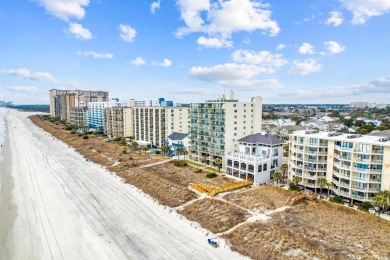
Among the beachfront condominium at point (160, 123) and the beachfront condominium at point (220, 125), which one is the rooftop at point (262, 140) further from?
the beachfront condominium at point (160, 123)

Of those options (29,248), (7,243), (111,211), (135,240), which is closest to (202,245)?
(135,240)

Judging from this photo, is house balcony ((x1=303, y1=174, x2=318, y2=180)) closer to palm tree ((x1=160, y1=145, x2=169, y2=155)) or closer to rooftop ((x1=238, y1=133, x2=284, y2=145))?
rooftop ((x1=238, y1=133, x2=284, y2=145))

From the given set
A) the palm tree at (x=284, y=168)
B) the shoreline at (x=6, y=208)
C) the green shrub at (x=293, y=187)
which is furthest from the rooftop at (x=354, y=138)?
the shoreline at (x=6, y=208)

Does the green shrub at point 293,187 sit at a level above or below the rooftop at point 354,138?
below

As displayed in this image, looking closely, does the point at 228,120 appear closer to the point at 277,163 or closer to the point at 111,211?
the point at 277,163

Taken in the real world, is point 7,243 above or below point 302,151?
below

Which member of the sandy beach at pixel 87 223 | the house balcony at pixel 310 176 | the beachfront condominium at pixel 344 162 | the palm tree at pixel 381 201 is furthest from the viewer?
the house balcony at pixel 310 176

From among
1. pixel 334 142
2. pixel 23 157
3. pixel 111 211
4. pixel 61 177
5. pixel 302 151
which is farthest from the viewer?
pixel 23 157

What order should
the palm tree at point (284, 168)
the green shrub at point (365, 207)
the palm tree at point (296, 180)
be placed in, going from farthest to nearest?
1. the palm tree at point (284, 168)
2. the palm tree at point (296, 180)
3. the green shrub at point (365, 207)
